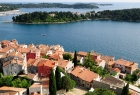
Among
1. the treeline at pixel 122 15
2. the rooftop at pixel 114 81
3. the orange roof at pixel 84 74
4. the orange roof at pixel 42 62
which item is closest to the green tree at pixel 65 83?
the orange roof at pixel 84 74

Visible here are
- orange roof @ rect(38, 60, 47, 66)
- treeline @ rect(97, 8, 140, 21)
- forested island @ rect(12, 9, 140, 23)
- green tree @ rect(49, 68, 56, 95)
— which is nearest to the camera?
green tree @ rect(49, 68, 56, 95)

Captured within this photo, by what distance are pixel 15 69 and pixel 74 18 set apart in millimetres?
104954

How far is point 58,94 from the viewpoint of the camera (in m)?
29.4

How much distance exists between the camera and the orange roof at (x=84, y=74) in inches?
1308

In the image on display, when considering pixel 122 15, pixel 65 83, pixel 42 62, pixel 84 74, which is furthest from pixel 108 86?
pixel 122 15

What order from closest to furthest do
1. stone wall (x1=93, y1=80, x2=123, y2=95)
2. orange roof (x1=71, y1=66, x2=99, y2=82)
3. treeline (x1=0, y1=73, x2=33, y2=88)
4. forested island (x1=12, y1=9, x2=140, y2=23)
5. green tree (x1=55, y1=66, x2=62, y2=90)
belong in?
treeline (x1=0, y1=73, x2=33, y2=88)
green tree (x1=55, y1=66, x2=62, y2=90)
stone wall (x1=93, y1=80, x2=123, y2=95)
orange roof (x1=71, y1=66, x2=99, y2=82)
forested island (x1=12, y1=9, x2=140, y2=23)

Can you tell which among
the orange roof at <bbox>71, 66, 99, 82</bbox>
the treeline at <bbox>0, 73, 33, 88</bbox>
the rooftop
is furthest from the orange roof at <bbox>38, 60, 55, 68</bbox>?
the rooftop

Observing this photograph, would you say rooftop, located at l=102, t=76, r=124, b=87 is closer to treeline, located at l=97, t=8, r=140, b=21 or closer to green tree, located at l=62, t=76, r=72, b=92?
green tree, located at l=62, t=76, r=72, b=92

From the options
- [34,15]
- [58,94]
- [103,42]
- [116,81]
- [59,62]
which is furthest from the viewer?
[34,15]

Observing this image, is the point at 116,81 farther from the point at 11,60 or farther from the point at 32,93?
Result: the point at 11,60

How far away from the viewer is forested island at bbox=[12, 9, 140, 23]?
4902 inches

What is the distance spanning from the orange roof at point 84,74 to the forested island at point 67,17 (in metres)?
92.5

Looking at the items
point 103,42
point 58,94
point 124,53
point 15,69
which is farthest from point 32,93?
point 103,42

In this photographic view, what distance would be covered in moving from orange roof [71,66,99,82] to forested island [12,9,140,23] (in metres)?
92.5
